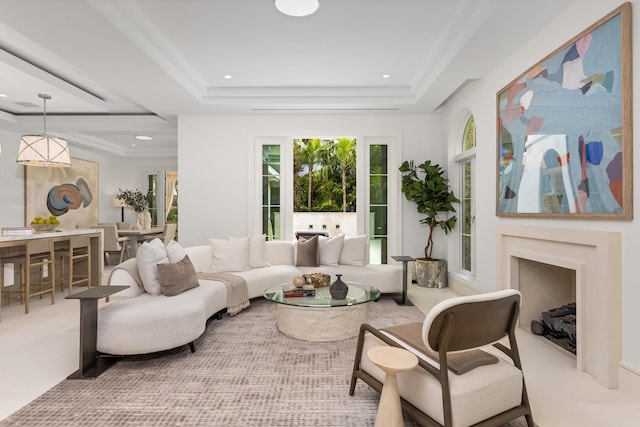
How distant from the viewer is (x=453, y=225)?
523 cm

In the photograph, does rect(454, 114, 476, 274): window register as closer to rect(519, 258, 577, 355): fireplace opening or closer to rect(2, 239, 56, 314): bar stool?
rect(519, 258, 577, 355): fireplace opening

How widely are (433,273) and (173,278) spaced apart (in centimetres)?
375

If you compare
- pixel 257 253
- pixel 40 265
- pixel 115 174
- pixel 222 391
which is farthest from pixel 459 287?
pixel 115 174

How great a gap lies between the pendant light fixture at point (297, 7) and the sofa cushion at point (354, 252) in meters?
2.95

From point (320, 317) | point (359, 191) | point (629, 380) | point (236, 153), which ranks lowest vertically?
point (629, 380)

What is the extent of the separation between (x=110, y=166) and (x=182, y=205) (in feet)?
16.2

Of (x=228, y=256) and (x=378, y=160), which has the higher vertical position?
(x=378, y=160)

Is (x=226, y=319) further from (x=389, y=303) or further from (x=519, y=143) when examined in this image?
(x=519, y=143)

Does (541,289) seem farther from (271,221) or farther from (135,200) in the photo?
(135,200)

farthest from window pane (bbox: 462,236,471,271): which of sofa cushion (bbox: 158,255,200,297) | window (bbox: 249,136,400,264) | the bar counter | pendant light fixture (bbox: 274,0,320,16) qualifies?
the bar counter

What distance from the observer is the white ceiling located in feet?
9.54

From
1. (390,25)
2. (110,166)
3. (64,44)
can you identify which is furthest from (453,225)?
(110,166)

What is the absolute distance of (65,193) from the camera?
25.5ft

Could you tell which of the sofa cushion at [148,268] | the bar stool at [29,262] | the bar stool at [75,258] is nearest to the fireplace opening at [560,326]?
the sofa cushion at [148,268]
